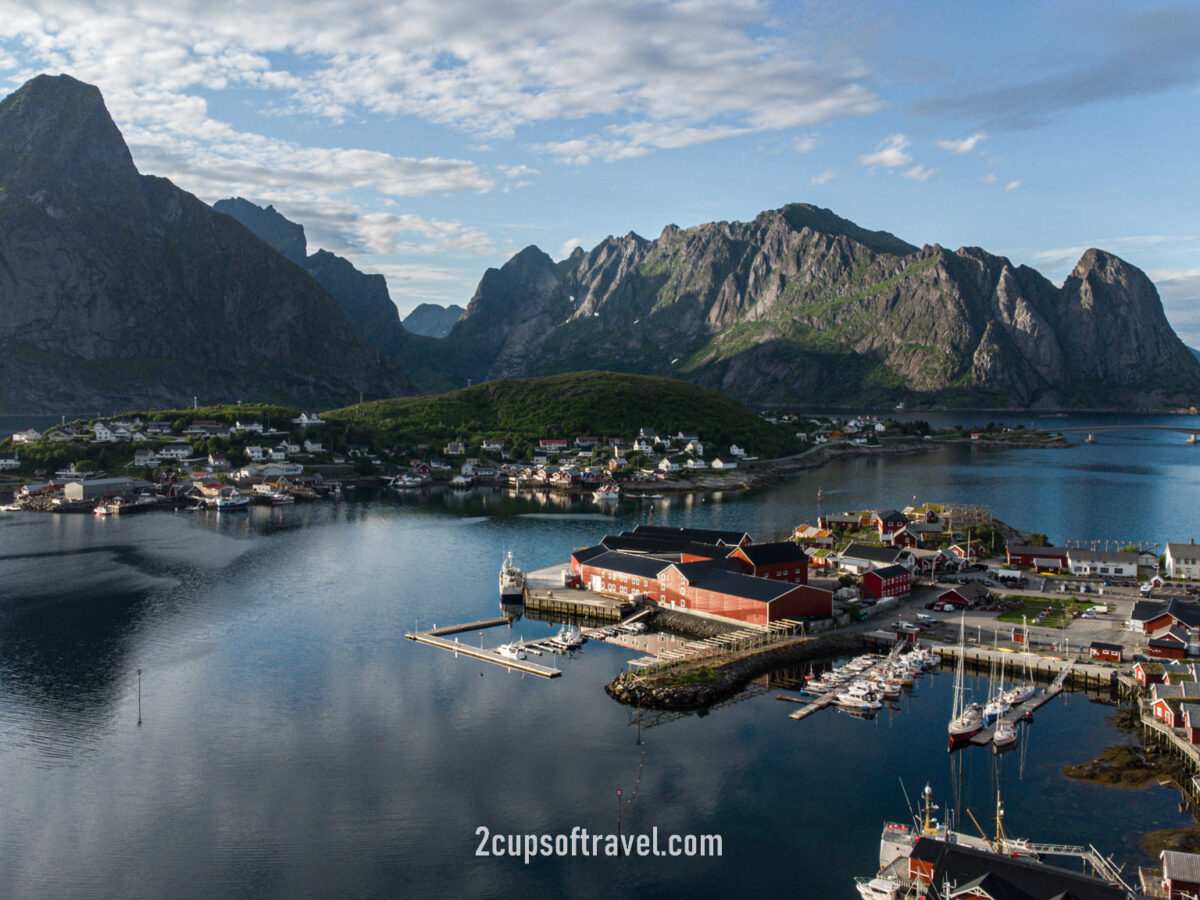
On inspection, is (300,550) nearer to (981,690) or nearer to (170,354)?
(981,690)

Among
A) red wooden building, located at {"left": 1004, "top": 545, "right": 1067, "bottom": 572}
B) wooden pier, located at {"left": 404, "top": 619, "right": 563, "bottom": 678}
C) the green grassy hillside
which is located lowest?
wooden pier, located at {"left": 404, "top": 619, "right": 563, "bottom": 678}

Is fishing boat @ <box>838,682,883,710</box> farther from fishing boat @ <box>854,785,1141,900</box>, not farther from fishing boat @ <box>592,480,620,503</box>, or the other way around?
fishing boat @ <box>592,480,620,503</box>

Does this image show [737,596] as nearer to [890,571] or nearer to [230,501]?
[890,571]

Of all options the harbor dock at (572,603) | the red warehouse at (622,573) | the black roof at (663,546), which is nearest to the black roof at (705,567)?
the red warehouse at (622,573)

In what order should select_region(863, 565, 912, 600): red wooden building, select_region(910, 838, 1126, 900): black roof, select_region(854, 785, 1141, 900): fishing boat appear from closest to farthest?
select_region(910, 838, 1126, 900): black roof < select_region(854, 785, 1141, 900): fishing boat < select_region(863, 565, 912, 600): red wooden building

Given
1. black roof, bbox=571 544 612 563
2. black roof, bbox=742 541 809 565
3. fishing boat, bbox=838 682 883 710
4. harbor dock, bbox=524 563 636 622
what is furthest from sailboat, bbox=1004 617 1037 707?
black roof, bbox=571 544 612 563

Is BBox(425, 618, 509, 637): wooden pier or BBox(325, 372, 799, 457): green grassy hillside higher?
BBox(325, 372, 799, 457): green grassy hillside

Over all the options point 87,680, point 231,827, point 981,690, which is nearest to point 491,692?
point 231,827
